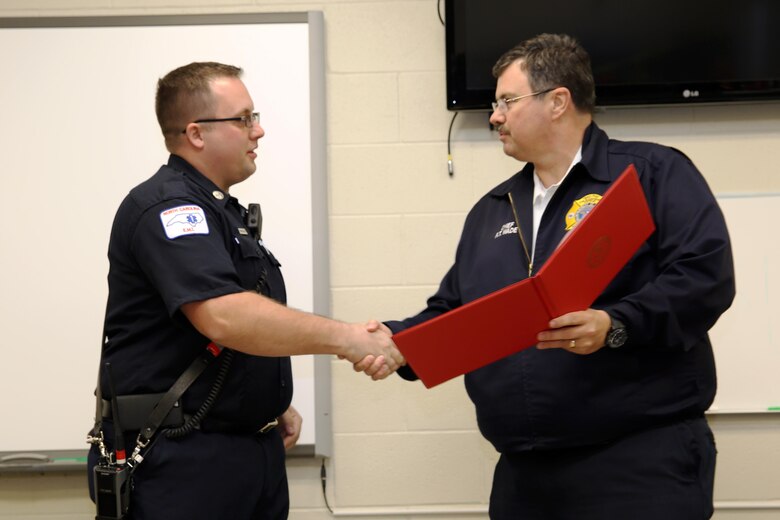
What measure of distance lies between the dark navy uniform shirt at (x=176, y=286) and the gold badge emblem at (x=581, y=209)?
0.80 meters

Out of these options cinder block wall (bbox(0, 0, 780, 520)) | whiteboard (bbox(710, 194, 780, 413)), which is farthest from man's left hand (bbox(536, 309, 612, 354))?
whiteboard (bbox(710, 194, 780, 413))

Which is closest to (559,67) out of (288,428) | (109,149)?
(288,428)

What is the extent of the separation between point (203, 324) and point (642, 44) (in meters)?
1.98

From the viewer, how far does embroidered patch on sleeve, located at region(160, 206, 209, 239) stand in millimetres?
1882

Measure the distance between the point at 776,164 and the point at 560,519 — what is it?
5.81 ft

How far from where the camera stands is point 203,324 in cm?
187

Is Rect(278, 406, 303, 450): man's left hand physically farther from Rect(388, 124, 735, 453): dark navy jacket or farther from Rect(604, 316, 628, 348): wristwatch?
Rect(604, 316, 628, 348): wristwatch

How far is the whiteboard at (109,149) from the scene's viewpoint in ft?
9.89

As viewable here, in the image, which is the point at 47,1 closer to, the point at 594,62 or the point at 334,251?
the point at 334,251

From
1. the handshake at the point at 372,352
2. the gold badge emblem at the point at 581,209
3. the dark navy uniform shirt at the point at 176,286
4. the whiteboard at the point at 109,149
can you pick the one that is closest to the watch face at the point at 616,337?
the gold badge emblem at the point at 581,209

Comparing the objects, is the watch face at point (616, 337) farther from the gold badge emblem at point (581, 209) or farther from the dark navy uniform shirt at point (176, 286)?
the dark navy uniform shirt at point (176, 286)

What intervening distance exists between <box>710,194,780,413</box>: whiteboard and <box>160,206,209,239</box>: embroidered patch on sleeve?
198 cm

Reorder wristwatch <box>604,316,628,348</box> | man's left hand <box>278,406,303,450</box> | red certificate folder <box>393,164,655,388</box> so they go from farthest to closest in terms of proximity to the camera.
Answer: man's left hand <box>278,406,303,450</box>
wristwatch <box>604,316,628,348</box>
red certificate folder <box>393,164,655,388</box>

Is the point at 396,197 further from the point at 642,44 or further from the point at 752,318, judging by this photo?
the point at 752,318
